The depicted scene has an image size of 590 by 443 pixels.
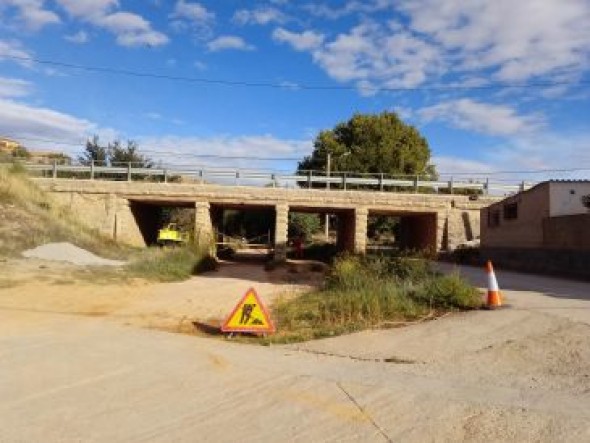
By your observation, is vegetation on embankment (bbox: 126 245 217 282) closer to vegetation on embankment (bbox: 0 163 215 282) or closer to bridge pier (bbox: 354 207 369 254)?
vegetation on embankment (bbox: 0 163 215 282)

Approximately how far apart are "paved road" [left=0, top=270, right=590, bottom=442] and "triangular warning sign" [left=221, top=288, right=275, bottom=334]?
0.59 m

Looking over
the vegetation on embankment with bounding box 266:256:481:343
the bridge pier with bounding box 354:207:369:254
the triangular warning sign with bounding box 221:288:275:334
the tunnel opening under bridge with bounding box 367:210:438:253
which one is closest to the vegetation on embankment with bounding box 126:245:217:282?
the vegetation on embankment with bounding box 266:256:481:343

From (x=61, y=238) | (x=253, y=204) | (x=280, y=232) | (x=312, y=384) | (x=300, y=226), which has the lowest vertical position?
(x=312, y=384)

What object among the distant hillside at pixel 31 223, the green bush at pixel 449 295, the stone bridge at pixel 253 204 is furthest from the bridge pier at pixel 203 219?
the green bush at pixel 449 295

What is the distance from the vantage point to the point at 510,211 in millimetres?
28797

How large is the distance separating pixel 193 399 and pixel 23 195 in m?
22.9

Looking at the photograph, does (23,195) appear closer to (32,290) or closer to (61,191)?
(61,191)

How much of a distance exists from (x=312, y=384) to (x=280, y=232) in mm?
27832

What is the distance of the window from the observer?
2800 centimetres

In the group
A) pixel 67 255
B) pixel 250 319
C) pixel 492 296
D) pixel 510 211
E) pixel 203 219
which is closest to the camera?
pixel 250 319

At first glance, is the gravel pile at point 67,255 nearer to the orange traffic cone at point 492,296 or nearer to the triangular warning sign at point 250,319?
the triangular warning sign at point 250,319

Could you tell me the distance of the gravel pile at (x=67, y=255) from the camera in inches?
835

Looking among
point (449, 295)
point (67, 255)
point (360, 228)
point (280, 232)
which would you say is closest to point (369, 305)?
point (449, 295)

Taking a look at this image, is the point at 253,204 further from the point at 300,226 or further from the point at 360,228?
the point at 300,226
